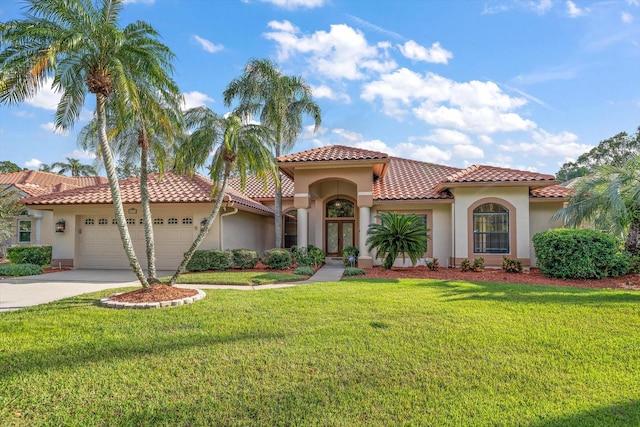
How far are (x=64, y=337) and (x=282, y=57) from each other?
1543 centimetres

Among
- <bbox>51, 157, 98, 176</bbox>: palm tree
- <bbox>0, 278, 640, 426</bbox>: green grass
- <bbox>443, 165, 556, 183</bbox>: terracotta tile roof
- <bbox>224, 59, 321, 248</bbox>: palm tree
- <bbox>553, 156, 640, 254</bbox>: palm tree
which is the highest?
<bbox>51, 157, 98, 176</bbox>: palm tree

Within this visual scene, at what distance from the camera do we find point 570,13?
1066 cm

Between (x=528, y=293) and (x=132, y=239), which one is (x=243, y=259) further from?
(x=528, y=293)

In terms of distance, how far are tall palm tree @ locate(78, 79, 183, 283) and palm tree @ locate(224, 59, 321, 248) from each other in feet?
20.5

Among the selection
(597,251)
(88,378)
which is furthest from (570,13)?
(88,378)

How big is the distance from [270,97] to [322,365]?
1442 centimetres

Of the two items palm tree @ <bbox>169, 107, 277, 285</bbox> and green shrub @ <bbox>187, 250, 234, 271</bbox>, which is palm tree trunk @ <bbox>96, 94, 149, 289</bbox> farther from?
green shrub @ <bbox>187, 250, 234, 271</bbox>

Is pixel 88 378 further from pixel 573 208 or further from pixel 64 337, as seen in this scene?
pixel 573 208

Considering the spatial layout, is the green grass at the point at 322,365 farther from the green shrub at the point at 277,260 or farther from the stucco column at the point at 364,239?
the stucco column at the point at 364,239

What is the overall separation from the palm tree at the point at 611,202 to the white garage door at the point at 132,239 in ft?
54.4

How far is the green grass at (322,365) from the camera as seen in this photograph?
3.58 metres

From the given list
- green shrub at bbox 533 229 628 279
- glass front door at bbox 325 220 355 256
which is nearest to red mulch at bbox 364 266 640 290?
green shrub at bbox 533 229 628 279

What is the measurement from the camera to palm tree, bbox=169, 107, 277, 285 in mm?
9727

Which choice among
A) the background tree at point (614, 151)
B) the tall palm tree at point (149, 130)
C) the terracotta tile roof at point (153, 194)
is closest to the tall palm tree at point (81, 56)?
the tall palm tree at point (149, 130)
